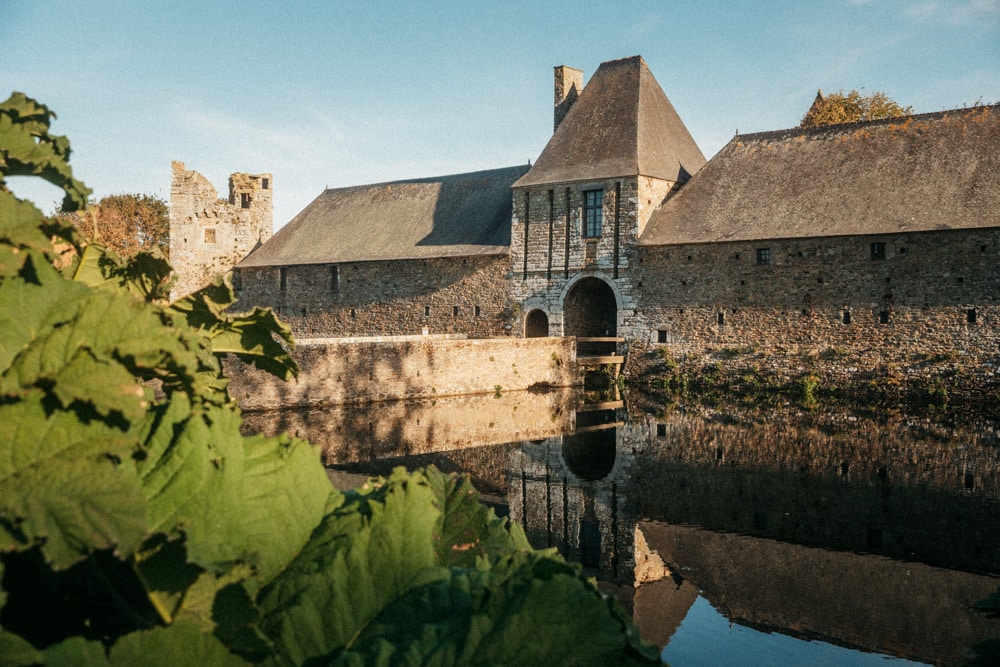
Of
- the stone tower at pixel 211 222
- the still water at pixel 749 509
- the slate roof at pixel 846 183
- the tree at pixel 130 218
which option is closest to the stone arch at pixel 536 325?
the slate roof at pixel 846 183

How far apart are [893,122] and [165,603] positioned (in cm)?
2438

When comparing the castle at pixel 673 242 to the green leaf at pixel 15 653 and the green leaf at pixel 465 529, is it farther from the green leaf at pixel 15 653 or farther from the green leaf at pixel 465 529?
the green leaf at pixel 15 653

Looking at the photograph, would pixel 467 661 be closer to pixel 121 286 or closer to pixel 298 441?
pixel 298 441

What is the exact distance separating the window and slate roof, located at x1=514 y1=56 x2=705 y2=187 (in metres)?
0.54

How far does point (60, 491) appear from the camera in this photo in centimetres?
82

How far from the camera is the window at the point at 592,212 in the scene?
24.6 m

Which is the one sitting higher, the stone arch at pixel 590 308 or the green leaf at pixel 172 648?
the stone arch at pixel 590 308

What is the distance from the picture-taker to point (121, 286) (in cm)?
130

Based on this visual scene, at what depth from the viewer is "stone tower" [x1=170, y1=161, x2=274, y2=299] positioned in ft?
107

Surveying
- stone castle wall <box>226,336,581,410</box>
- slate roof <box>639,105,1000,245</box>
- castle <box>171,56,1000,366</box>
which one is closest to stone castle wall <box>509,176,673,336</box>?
castle <box>171,56,1000,366</box>

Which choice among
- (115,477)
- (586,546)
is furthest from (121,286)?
(586,546)

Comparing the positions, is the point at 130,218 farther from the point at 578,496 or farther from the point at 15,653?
the point at 15,653

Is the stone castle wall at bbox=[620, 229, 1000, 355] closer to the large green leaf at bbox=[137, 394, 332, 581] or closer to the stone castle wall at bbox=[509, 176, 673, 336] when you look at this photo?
the stone castle wall at bbox=[509, 176, 673, 336]

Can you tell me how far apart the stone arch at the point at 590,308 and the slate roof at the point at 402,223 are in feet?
8.50
